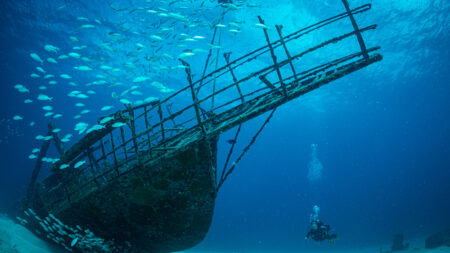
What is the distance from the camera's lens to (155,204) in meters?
5.91

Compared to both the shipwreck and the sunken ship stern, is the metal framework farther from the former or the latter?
the sunken ship stern

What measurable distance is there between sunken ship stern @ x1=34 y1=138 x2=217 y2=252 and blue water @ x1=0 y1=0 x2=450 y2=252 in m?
14.6

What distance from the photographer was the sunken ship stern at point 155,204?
538 cm

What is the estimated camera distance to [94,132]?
6594mm

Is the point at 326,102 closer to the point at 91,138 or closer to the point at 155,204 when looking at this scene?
the point at 155,204

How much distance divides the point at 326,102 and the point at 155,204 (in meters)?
41.4

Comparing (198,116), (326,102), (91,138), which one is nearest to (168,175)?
(198,116)

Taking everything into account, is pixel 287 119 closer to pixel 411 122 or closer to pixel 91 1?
pixel 411 122

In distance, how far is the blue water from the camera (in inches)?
728

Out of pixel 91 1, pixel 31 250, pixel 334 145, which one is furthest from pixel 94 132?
pixel 334 145

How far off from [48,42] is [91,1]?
9313 millimetres

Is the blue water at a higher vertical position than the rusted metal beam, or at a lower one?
higher

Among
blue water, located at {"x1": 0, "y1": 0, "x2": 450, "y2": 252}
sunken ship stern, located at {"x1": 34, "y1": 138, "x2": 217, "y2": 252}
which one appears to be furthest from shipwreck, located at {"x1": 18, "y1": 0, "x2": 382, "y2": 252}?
blue water, located at {"x1": 0, "y1": 0, "x2": 450, "y2": 252}

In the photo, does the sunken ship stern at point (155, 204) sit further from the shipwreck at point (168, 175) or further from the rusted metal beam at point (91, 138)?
the rusted metal beam at point (91, 138)
